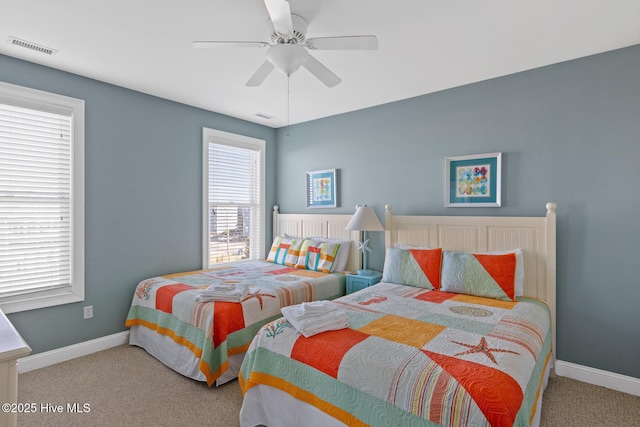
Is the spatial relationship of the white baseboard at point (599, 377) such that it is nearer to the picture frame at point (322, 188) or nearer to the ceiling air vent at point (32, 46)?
the picture frame at point (322, 188)

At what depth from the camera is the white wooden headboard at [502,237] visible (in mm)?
2734

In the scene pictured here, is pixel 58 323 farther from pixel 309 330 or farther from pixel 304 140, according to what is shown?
pixel 304 140

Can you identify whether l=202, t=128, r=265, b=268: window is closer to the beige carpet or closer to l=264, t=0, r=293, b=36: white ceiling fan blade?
the beige carpet

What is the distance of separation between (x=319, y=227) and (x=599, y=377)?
9.93 ft

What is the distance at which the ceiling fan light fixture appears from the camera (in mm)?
2018

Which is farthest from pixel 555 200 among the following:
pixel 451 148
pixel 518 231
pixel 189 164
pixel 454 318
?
pixel 189 164

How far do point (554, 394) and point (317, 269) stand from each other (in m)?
2.34

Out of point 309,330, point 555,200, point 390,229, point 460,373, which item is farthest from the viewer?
point 390,229

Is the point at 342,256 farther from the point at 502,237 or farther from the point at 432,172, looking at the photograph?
the point at 502,237

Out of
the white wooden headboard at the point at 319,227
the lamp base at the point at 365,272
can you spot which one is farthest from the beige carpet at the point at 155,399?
the white wooden headboard at the point at 319,227

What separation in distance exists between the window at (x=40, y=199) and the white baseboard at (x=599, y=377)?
4248 millimetres

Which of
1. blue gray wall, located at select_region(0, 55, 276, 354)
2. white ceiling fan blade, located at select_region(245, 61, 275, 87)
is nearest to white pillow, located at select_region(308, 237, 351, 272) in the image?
blue gray wall, located at select_region(0, 55, 276, 354)

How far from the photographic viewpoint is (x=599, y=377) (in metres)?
2.59

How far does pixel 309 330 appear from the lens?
190 cm
